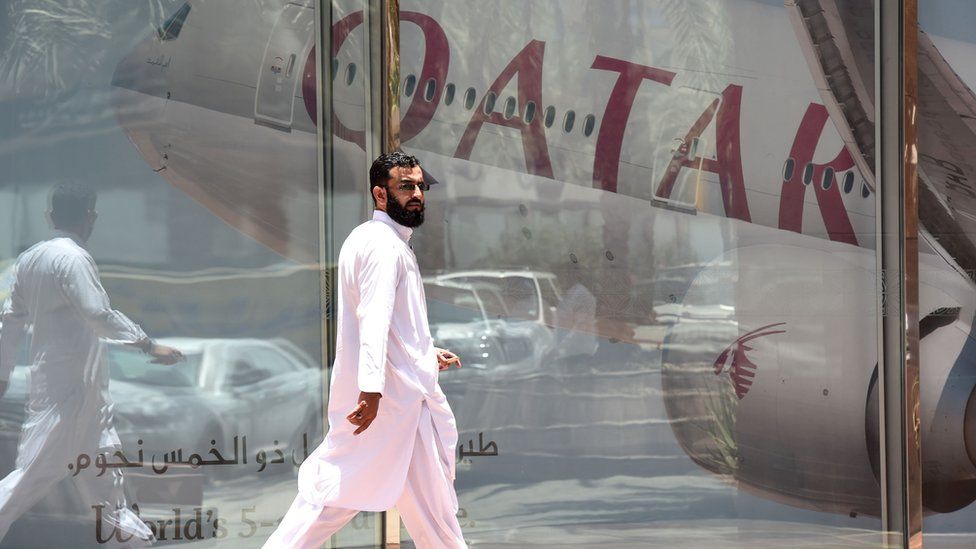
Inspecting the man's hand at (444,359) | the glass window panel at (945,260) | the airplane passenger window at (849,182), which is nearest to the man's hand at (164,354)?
the man's hand at (444,359)

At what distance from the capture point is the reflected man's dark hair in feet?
18.0

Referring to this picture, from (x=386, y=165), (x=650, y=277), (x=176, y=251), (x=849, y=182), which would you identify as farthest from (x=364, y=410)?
(x=849, y=182)

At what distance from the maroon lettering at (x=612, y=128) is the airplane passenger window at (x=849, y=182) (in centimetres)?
109

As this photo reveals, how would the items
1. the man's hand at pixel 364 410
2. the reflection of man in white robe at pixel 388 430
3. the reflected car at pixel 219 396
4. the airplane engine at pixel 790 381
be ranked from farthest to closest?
the airplane engine at pixel 790 381, the reflected car at pixel 219 396, the reflection of man in white robe at pixel 388 430, the man's hand at pixel 364 410

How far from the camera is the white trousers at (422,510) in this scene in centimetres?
438

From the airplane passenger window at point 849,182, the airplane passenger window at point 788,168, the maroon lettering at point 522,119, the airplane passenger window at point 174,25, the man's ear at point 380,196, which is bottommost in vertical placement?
the man's ear at point 380,196

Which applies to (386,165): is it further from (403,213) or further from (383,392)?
(383,392)

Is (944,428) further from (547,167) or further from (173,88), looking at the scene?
(173,88)

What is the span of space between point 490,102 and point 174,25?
1.48 metres

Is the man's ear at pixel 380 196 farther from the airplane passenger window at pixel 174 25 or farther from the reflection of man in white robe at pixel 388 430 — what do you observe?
the airplane passenger window at pixel 174 25

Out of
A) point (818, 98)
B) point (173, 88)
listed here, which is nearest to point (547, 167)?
point (818, 98)

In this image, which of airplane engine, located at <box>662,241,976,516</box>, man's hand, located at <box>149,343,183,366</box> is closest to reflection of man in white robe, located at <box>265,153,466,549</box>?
man's hand, located at <box>149,343,183,366</box>

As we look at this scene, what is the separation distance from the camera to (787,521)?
6.07m

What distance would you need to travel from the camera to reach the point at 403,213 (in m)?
4.49
